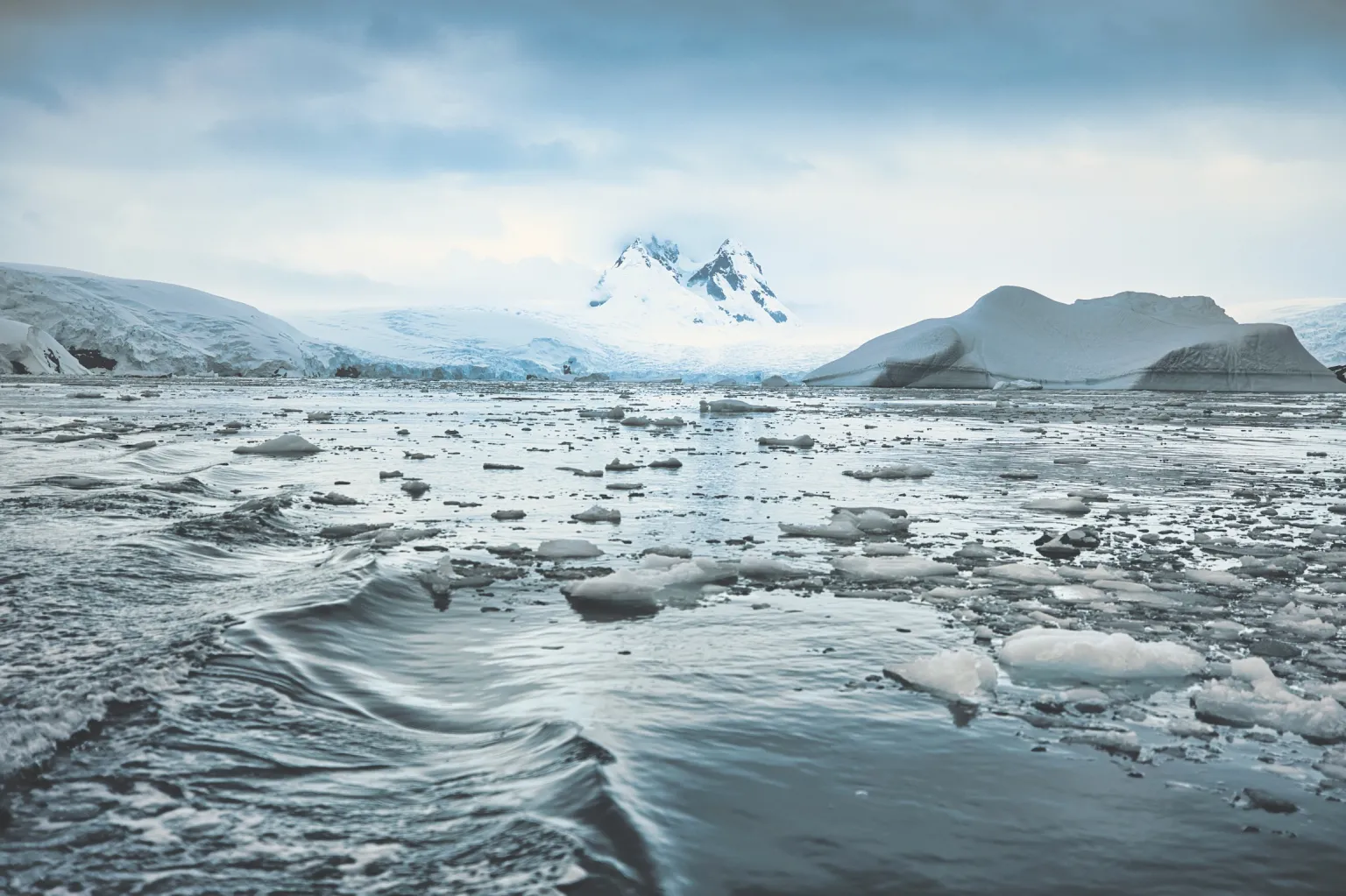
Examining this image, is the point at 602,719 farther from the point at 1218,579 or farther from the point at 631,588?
the point at 1218,579

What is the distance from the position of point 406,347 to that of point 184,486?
109 m

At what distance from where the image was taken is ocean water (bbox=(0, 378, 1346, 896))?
7.91ft

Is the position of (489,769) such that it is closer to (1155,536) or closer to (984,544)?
(984,544)

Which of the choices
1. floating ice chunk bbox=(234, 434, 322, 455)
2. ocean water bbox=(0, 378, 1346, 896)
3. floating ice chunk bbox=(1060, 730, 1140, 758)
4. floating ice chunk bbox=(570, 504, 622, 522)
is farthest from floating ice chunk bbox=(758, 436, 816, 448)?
floating ice chunk bbox=(1060, 730, 1140, 758)

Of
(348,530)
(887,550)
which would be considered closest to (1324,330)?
(887,550)

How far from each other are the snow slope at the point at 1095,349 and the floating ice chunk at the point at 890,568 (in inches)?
2062

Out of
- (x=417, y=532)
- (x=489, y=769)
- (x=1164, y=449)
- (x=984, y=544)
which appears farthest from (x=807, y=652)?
(x=1164, y=449)

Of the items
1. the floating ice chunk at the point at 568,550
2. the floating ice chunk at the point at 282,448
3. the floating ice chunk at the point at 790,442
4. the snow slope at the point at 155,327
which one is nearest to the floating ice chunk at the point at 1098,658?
the floating ice chunk at the point at 568,550

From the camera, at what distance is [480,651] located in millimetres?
4270

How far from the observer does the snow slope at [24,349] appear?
57.2 meters

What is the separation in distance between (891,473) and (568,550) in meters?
6.12

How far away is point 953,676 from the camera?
3.73 metres

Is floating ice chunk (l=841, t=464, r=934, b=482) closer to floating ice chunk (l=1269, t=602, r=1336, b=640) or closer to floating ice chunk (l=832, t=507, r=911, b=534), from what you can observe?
floating ice chunk (l=832, t=507, r=911, b=534)

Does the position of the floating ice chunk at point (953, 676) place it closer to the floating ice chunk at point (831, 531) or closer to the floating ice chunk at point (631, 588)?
the floating ice chunk at point (631, 588)
